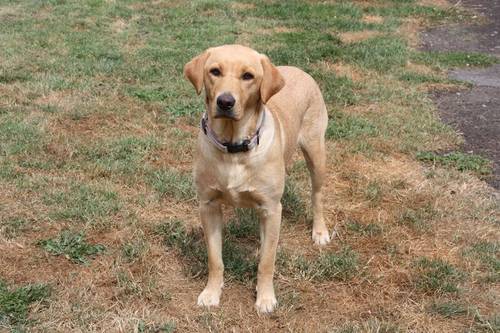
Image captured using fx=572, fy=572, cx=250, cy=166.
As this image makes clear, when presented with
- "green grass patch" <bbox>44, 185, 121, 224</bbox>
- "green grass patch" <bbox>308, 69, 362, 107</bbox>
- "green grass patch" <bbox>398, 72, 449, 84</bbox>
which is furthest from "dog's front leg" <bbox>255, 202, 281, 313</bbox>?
"green grass patch" <bbox>398, 72, 449, 84</bbox>

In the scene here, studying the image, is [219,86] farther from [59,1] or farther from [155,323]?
[59,1]

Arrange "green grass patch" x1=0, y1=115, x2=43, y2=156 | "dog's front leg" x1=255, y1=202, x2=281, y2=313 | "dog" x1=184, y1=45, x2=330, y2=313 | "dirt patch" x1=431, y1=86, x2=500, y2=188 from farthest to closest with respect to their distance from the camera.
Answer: "dirt patch" x1=431, y1=86, x2=500, y2=188
"green grass patch" x1=0, y1=115, x2=43, y2=156
"dog's front leg" x1=255, y1=202, x2=281, y2=313
"dog" x1=184, y1=45, x2=330, y2=313

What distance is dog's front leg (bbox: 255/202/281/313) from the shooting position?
11.4 ft

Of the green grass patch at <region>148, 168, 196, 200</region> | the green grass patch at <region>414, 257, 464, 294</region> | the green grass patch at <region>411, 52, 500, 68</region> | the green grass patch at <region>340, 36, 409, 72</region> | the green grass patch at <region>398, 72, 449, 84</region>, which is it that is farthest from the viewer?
the green grass patch at <region>411, 52, 500, 68</region>

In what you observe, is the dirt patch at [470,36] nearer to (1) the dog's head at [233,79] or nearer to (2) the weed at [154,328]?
(1) the dog's head at [233,79]

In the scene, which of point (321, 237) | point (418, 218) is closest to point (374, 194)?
point (418, 218)

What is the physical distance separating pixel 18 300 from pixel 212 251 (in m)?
1.18

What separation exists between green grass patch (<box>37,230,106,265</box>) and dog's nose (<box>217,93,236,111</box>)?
1.64 meters

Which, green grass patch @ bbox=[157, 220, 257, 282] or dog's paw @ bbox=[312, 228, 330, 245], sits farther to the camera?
dog's paw @ bbox=[312, 228, 330, 245]

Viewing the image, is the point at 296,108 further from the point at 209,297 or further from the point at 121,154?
the point at 121,154

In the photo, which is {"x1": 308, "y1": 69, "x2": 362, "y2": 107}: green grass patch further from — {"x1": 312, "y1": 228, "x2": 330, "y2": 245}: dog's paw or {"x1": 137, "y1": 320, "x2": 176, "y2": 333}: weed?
{"x1": 137, "y1": 320, "x2": 176, "y2": 333}: weed

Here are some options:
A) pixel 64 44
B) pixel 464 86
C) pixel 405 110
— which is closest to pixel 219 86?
pixel 405 110

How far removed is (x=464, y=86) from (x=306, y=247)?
4590mm

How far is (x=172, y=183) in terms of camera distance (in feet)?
16.1
